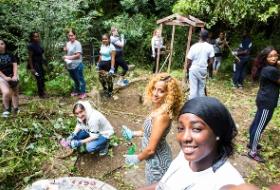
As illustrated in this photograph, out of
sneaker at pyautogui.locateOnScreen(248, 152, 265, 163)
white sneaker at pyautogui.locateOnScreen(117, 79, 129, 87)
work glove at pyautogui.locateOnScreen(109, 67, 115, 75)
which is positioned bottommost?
sneaker at pyautogui.locateOnScreen(248, 152, 265, 163)

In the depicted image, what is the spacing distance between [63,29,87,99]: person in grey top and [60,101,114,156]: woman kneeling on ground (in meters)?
2.79

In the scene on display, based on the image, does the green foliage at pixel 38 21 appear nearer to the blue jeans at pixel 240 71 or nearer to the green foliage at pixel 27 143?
the green foliage at pixel 27 143

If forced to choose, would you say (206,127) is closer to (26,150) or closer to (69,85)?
(26,150)

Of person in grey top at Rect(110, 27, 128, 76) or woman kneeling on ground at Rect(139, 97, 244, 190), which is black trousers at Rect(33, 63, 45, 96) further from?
woman kneeling on ground at Rect(139, 97, 244, 190)

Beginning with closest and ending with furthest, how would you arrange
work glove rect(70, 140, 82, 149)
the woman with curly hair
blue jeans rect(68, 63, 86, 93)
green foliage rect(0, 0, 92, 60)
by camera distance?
the woman with curly hair, work glove rect(70, 140, 82, 149), blue jeans rect(68, 63, 86, 93), green foliage rect(0, 0, 92, 60)

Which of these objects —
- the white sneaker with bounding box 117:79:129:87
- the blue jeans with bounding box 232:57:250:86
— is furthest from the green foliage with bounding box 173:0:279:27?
the white sneaker with bounding box 117:79:129:87

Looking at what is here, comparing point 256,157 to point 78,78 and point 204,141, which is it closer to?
point 78,78

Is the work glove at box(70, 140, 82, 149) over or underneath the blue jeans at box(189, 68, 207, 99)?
underneath

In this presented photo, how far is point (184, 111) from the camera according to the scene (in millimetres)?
1899

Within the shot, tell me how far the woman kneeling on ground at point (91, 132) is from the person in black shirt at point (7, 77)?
75.0 inches

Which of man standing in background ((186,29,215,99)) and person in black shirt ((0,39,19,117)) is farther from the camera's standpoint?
man standing in background ((186,29,215,99))

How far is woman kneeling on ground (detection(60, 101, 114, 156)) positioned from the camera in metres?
5.40

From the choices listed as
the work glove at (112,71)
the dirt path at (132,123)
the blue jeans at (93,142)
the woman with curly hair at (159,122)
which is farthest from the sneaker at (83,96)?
the woman with curly hair at (159,122)

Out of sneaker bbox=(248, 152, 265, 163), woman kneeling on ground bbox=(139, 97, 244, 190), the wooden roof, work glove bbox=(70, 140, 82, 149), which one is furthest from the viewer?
the wooden roof
